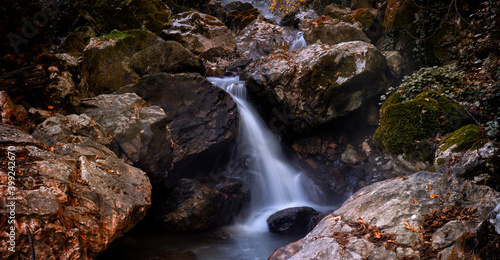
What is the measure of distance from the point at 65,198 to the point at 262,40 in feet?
43.6

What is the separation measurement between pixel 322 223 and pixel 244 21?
628 inches

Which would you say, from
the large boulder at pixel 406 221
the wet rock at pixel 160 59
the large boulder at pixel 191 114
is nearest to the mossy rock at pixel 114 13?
the wet rock at pixel 160 59

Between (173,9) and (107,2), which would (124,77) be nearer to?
(107,2)

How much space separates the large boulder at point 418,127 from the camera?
191 inches

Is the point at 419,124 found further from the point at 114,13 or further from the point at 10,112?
the point at 114,13

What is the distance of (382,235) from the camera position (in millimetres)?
2938

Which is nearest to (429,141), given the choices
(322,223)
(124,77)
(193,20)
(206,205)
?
(322,223)

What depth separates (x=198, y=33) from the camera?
495 inches

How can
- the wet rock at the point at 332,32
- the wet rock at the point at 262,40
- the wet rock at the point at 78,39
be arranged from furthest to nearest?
1. the wet rock at the point at 262,40
2. the wet rock at the point at 78,39
3. the wet rock at the point at 332,32

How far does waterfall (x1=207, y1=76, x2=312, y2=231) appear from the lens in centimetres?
841

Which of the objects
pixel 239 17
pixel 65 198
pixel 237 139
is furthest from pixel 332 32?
pixel 65 198

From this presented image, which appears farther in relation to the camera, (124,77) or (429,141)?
(124,77)

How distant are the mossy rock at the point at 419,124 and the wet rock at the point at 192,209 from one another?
176 inches

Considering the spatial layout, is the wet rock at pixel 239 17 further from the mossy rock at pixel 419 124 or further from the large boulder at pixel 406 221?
the large boulder at pixel 406 221
